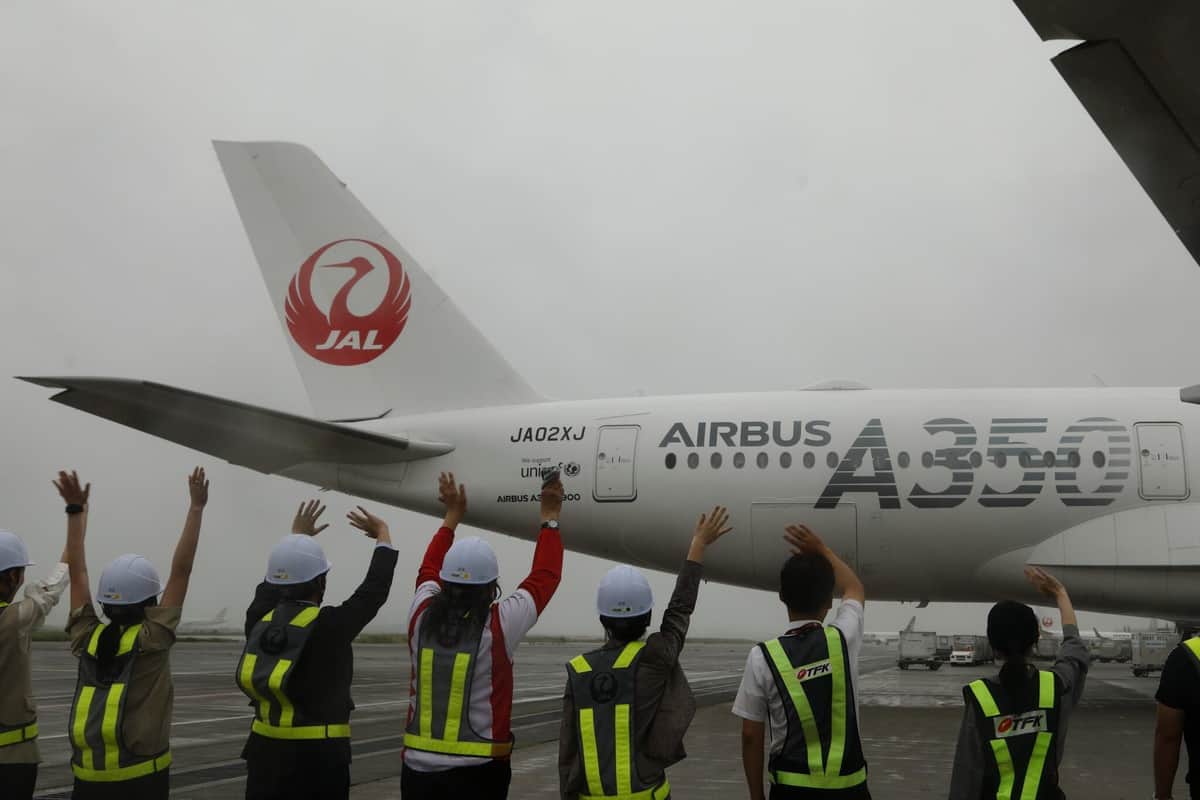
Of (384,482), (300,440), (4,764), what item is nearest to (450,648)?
(4,764)

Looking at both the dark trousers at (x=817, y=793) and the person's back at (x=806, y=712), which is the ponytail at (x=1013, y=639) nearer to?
the person's back at (x=806, y=712)

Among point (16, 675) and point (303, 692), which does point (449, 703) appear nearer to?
point (303, 692)

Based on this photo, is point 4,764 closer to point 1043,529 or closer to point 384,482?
point 384,482

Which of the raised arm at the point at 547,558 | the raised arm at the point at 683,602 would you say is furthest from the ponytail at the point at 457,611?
the raised arm at the point at 683,602

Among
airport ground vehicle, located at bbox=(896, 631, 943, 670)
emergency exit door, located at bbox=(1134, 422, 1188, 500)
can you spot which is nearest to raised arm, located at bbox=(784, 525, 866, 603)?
emergency exit door, located at bbox=(1134, 422, 1188, 500)

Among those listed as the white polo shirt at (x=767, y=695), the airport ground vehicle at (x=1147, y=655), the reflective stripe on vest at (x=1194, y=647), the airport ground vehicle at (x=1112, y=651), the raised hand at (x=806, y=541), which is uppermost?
the raised hand at (x=806, y=541)

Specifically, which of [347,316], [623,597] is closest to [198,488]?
[623,597]

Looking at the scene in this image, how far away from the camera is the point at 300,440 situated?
1503cm

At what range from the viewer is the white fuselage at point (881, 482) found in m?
15.1

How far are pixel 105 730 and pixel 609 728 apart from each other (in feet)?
7.77

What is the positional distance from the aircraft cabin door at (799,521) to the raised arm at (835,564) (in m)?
10.8

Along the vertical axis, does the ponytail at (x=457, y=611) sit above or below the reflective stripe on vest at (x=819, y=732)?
above

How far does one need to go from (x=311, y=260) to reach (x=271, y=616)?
14.2m

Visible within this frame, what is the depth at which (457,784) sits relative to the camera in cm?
464
